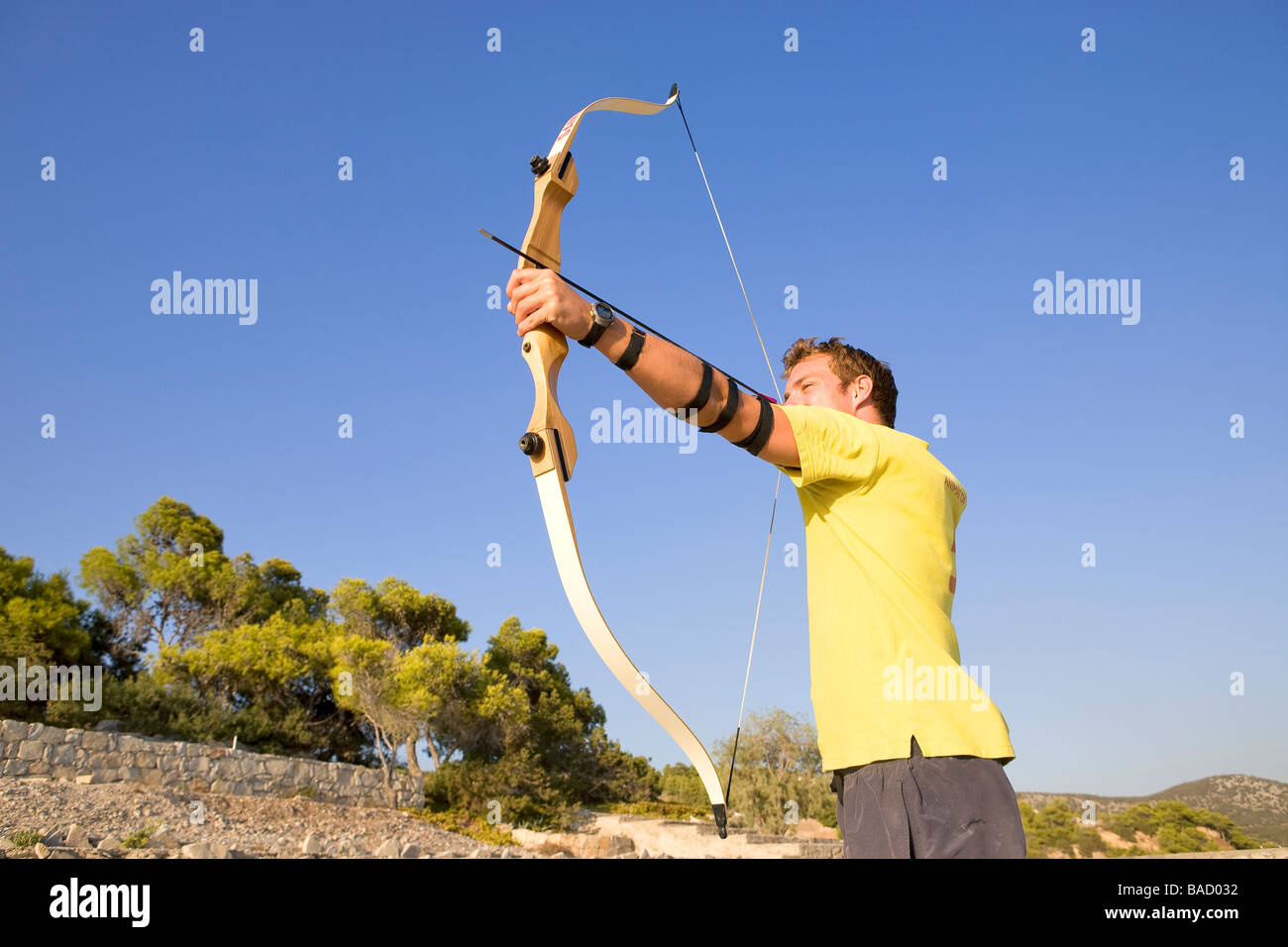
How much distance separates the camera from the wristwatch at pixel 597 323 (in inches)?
73.2

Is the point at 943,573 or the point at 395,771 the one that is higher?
the point at 943,573

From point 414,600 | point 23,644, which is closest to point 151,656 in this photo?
point 23,644

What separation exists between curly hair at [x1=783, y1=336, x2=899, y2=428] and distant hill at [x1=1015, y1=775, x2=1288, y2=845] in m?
11.0

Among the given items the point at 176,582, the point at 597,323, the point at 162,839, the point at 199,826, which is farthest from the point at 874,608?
the point at 176,582

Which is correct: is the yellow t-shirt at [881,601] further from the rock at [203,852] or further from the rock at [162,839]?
the rock at [162,839]

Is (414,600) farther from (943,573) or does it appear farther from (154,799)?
(943,573)

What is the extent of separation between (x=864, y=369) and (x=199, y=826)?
1021 centimetres

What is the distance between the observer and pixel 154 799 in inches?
392

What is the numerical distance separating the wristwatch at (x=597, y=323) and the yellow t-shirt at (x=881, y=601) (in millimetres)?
477

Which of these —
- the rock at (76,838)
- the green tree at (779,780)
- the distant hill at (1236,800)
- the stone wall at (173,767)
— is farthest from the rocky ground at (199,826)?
the distant hill at (1236,800)

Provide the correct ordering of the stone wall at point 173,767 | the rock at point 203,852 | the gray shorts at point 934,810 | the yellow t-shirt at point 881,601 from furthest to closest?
the stone wall at point 173,767 < the rock at point 203,852 < the yellow t-shirt at point 881,601 < the gray shorts at point 934,810

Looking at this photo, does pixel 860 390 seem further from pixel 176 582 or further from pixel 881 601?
pixel 176 582

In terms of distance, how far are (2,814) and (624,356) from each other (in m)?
9.47
